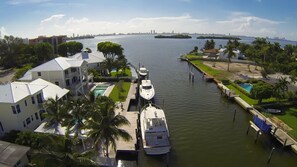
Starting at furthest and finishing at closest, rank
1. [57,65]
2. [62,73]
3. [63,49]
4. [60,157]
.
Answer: [63,49] → [57,65] → [62,73] → [60,157]

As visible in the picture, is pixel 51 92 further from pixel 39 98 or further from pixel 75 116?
pixel 75 116

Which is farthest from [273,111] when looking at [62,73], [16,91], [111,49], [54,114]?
[111,49]

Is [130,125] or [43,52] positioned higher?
[43,52]

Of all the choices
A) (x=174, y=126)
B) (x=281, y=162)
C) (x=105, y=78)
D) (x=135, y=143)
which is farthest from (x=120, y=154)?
(x=105, y=78)

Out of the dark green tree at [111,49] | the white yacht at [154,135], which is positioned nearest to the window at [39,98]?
the white yacht at [154,135]

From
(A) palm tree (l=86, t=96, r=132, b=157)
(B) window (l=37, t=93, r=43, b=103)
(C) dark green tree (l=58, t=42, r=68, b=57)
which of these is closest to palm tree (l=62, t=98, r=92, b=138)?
(A) palm tree (l=86, t=96, r=132, b=157)

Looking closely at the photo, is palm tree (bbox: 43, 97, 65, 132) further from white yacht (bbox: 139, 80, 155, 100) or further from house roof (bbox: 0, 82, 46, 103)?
white yacht (bbox: 139, 80, 155, 100)

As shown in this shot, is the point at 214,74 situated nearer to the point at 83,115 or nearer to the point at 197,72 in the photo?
the point at 197,72
